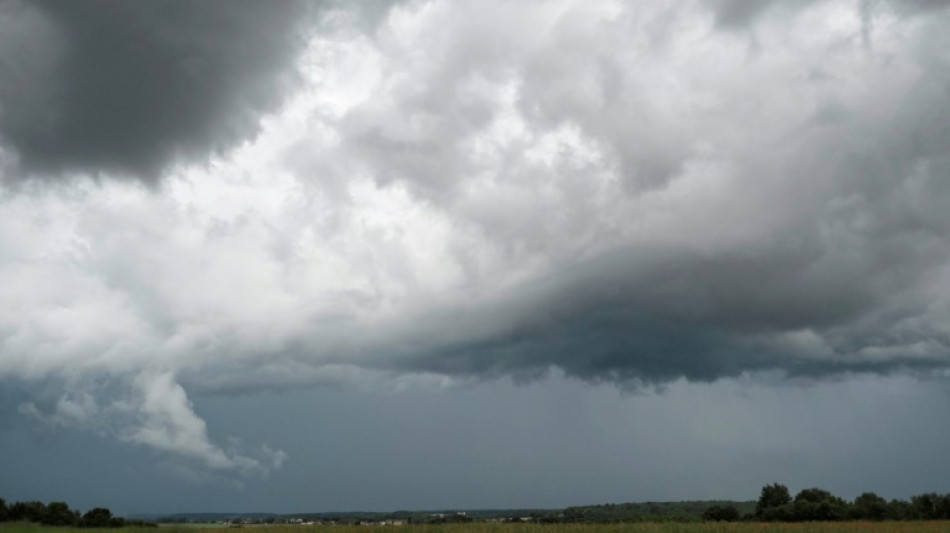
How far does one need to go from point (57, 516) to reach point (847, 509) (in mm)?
77393

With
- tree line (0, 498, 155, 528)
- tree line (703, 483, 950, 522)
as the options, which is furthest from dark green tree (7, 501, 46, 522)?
tree line (703, 483, 950, 522)

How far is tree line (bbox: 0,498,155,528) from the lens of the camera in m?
70.0

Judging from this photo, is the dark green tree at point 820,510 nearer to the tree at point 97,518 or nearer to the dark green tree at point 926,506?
the dark green tree at point 926,506

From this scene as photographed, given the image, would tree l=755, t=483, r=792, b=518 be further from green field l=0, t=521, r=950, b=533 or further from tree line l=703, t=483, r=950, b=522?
green field l=0, t=521, r=950, b=533

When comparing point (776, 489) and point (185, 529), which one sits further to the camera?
point (776, 489)

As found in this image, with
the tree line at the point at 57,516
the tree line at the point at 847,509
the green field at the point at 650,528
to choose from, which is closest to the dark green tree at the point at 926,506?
the tree line at the point at 847,509

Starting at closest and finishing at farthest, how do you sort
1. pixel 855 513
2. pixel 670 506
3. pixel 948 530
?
1. pixel 948 530
2. pixel 855 513
3. pixel 670 506

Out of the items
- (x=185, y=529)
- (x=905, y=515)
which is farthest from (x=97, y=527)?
(x=905, y=515)

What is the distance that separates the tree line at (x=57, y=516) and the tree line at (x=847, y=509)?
59.4 m

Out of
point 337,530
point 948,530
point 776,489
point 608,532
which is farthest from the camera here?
point 776,489

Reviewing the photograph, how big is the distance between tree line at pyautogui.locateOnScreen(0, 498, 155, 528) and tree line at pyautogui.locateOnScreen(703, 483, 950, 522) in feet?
195

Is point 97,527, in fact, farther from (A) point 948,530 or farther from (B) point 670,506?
(B) point 670,506

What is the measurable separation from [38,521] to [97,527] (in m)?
5.33

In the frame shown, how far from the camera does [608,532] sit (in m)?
53.2
